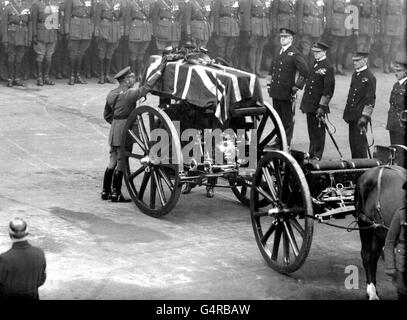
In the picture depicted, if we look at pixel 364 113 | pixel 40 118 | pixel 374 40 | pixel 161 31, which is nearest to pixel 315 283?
pixel 364 113

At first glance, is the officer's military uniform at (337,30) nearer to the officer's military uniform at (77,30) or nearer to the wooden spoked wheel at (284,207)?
the officer's military uniform at (77,30)

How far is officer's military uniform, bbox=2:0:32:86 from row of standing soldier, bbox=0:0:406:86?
0.06 ft

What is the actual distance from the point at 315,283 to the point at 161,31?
1211 cm

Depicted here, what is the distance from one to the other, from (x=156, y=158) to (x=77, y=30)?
888cm

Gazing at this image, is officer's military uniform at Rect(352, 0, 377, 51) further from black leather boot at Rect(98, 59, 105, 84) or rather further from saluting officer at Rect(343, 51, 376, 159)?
saluting officer at Rect(343, 51, 376, 159)

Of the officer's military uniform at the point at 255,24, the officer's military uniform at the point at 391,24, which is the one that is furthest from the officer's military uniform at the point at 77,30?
the officer's military uniform at the point at 391,24

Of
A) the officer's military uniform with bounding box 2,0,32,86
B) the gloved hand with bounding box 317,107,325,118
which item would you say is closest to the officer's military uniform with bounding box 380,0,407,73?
the officer's military uniform with bounding box 2,0,32,86

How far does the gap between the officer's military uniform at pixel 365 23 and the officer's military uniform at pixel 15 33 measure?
25.4 feet

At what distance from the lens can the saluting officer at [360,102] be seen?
42.7ft

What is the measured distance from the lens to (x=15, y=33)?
18859mm

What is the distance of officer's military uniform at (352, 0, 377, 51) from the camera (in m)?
22.8

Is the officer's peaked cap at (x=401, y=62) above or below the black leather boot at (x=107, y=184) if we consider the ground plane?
above

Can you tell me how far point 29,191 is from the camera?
1227cm

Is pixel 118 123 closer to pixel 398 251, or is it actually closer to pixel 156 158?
pixel 156 158
